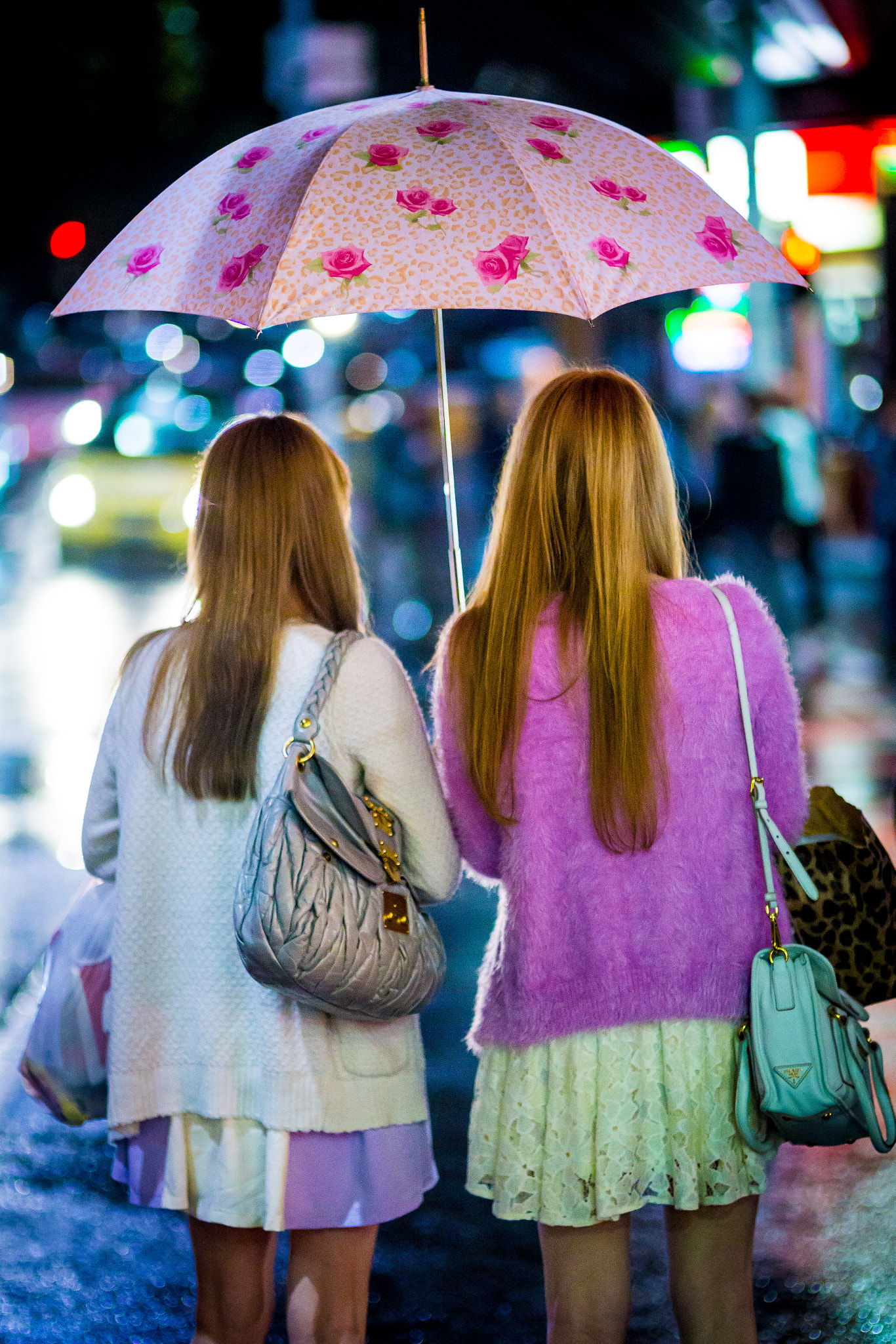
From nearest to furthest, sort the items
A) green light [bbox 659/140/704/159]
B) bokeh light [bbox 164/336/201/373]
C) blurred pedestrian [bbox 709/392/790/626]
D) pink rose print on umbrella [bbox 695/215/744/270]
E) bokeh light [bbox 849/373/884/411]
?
1. pink rose print on umbrella [bbox 695/215/744/270]
2. blurred pedestrian [bbox 709/392/790/626]
3. green light [bbox 659/140/704/159]
4. bokeh light [bbox 849/373/884/411]
5. bokeh light [bbox 164/336/201/373]

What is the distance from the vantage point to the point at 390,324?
25.0 meters

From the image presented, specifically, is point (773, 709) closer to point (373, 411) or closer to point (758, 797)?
point (758, 797)

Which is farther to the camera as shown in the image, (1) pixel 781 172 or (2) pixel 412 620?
(1) pixel 781 172

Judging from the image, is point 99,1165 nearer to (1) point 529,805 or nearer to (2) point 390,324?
(1) point 529,805

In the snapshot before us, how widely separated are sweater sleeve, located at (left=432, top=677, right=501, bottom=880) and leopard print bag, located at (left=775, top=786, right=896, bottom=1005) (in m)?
0.68

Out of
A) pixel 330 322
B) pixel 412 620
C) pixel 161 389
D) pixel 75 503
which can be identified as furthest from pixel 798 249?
pixel 330 322

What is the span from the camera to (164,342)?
3822 cm

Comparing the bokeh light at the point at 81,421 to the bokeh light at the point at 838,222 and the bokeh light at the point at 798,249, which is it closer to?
the bokeh light at the point at 798,249

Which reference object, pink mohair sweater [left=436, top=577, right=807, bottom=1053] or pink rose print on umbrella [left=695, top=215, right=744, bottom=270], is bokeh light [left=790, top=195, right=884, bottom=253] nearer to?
pink rose print on umbrella [left=695, top=215, right=744, bottom=270]

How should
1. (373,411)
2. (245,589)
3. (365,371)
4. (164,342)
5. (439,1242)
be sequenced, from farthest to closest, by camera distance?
(164,342) < (365,371) < (373,411) < (439,1242) < (245,589)

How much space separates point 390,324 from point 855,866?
22.9 meters

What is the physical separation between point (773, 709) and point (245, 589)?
0.98 metres

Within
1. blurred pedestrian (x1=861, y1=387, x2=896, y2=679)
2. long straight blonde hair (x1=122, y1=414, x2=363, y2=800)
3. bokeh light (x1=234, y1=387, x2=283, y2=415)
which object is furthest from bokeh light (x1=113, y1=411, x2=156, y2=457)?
long straight blonde hair (x1=122, y1=414, x2=363, y2=800)

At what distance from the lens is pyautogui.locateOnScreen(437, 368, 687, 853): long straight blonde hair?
257 centimetres
